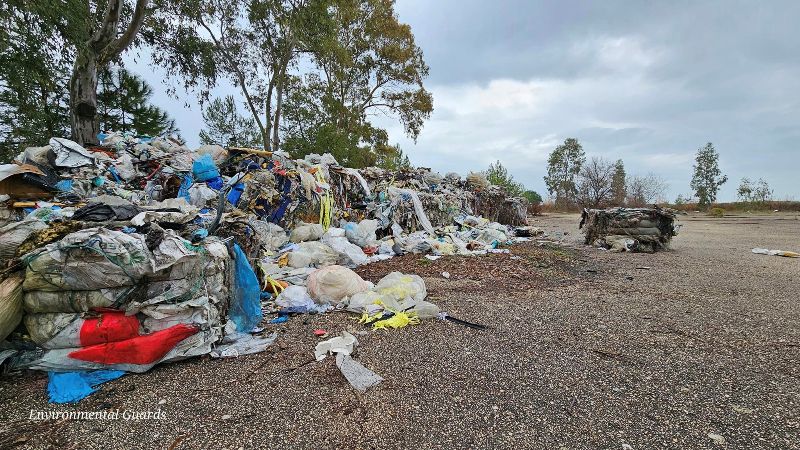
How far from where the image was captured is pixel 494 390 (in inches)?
77.4

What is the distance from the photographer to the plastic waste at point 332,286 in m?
3.42

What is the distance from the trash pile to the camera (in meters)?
2.07

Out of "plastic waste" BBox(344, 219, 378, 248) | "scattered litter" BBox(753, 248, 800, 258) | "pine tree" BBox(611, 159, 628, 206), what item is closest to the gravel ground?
"plastic waste" BBox(344, 219, 378, 248)

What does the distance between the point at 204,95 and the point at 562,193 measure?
29.2 m

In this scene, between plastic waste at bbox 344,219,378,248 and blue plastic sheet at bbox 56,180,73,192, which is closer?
blue plastic sheet at bbox 56,180,73,192

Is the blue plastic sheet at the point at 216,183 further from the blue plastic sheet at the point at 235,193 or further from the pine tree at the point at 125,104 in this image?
the pine tree at the point at 125,104

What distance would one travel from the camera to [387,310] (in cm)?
315

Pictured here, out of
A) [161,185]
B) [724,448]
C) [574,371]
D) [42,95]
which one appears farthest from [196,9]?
[724,448]

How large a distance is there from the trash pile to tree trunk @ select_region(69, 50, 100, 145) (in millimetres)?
1601

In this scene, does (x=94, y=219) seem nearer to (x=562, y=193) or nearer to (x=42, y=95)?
(x=42, y=95)

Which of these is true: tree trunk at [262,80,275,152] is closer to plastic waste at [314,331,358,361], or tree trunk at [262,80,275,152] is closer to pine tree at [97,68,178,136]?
pine tree at [97,68,178,136]

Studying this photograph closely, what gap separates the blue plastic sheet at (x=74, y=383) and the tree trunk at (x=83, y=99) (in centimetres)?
715

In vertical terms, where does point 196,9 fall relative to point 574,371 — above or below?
above

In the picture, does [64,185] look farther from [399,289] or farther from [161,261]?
[399,289]
